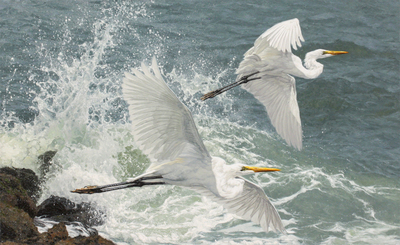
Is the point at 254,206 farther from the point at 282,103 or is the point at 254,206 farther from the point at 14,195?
the point at 14,195

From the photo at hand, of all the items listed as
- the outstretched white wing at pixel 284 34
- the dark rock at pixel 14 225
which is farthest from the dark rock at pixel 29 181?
the outstretched white wing at pixel 284 34

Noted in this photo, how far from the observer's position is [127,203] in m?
5.63

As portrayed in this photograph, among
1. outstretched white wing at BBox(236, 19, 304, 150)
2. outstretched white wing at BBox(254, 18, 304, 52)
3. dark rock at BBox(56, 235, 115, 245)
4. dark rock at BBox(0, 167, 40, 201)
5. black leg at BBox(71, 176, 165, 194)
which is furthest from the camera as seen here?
dark rock at BBox(0, 167, 40, 201)

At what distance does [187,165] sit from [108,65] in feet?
18.3

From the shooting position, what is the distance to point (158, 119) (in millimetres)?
3385

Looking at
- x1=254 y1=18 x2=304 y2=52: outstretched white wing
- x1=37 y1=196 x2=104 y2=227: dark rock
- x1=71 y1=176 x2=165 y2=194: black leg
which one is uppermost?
x1=254 y1=18 x2=304 y2=52: outstretched white wing

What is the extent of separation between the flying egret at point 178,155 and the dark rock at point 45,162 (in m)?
1.70

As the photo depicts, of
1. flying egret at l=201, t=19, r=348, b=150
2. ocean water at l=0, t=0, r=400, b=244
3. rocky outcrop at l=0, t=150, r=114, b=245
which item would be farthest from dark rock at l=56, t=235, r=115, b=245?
flying egret at l=201, t=19, r=348, b=150

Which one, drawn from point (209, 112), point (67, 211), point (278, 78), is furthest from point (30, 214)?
point (209, 112)

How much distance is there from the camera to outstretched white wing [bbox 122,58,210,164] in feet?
10.4

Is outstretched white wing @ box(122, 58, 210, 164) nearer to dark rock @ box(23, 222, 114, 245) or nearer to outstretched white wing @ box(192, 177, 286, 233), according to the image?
outstretched white wing @ box(192, 177, 286, 233)

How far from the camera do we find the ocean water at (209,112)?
215 inches

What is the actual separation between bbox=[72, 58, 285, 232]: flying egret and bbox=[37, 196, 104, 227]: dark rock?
73 centimetres

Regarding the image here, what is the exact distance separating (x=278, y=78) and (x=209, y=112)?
281 cm
